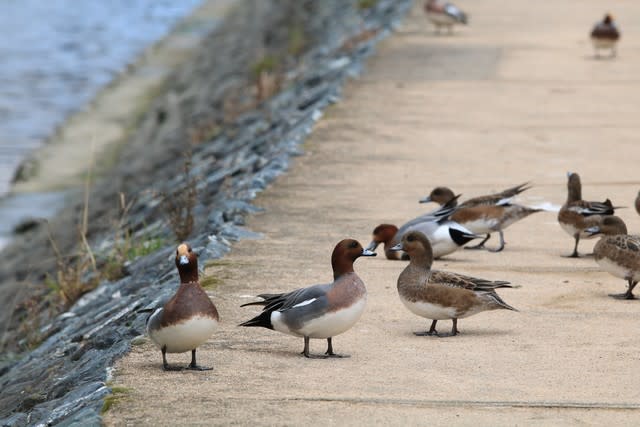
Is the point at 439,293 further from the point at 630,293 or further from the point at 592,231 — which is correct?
the point at 592,231

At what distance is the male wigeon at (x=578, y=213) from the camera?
9.91 m

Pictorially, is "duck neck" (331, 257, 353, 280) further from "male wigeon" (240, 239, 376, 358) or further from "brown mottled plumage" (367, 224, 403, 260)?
"brown mottled plumage" (367, 224, 403, 260)

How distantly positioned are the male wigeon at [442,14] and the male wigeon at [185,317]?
14889mm

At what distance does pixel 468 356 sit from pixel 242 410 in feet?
5.10

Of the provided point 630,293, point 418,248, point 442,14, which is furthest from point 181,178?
point 418,248

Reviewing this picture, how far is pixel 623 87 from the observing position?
17.8m

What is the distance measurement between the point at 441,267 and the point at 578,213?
1.14 meters

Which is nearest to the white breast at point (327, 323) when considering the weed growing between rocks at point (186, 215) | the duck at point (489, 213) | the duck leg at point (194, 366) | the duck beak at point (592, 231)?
the duck leg at point (194, 366)

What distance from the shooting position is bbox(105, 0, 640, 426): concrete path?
6.70m

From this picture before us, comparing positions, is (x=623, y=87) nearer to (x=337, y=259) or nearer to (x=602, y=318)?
(x=602, y=318)

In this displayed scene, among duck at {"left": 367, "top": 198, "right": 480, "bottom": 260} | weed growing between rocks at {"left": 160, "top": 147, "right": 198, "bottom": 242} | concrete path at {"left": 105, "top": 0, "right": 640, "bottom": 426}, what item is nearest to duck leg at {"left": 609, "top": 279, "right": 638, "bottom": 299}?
concrete path at {"left": 105, "top": 0, "right": 640, "bottom": 426}

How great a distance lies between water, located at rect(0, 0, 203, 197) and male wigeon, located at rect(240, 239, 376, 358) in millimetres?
16365

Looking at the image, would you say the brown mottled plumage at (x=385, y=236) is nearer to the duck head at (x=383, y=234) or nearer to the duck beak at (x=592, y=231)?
the duck head at (x=383, y=234)

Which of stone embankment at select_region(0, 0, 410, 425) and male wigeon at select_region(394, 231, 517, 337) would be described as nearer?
male wigeon at select_region(394, 231, 517, 337)
